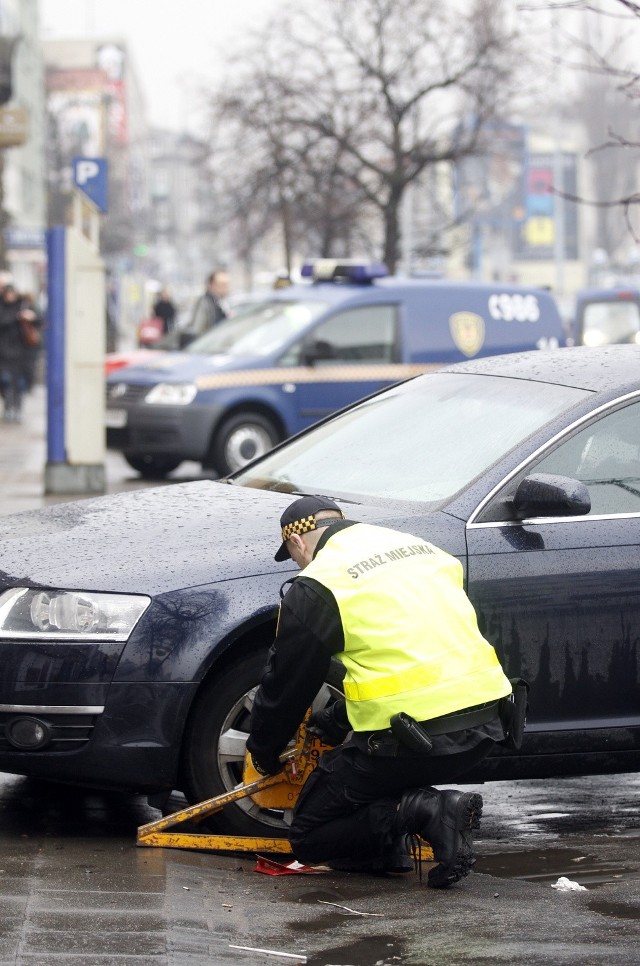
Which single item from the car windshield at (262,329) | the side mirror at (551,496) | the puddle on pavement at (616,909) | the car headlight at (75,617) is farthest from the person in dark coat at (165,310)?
the puddle on pavement at (616,909)

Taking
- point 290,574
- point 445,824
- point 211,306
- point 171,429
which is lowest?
point 445,824

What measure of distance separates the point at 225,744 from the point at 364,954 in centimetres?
106

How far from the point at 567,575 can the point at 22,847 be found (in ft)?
5.95

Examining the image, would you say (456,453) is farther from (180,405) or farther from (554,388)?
(180,405)

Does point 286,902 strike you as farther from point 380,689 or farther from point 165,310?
point 165,310

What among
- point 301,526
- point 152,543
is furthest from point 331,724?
point 152,543

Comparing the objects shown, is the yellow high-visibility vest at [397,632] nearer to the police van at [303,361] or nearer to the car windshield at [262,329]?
the police van at [303,361]

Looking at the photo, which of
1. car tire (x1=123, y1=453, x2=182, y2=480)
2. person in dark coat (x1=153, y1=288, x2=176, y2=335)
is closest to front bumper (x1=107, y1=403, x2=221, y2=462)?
car tire (x1=123, y1=453, x2=182, y2=480)

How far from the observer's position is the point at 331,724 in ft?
15.6

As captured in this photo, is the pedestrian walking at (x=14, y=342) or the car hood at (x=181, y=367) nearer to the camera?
the car hood at (x=181, y=367)

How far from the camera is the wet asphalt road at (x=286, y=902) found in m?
3.94

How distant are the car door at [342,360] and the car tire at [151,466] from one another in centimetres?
159

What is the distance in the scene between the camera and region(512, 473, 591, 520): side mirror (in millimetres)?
4898

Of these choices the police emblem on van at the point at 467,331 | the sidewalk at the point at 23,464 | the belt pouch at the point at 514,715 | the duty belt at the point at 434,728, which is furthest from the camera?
the police emblem on van at the point at 467,331
